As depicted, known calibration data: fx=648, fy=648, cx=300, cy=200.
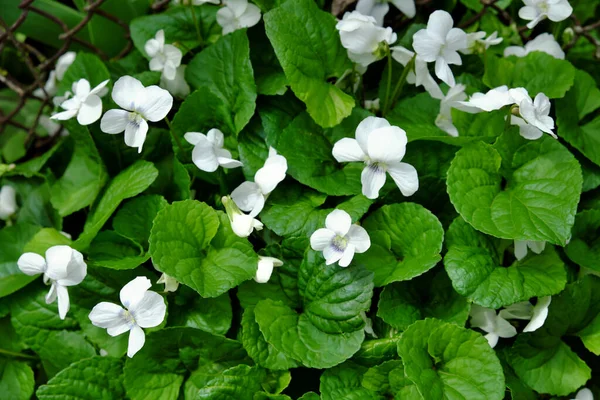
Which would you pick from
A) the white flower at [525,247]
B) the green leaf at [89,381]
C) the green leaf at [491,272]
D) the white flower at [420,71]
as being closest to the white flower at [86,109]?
the green leaf at [89,381]

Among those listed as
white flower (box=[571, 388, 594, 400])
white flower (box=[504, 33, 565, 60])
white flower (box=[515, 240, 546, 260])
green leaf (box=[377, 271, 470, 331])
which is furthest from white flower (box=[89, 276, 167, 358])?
white flower (box=[504, 33, 565, 60])

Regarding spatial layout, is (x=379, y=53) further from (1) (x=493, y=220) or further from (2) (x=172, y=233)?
(2) (x=172, y=233)

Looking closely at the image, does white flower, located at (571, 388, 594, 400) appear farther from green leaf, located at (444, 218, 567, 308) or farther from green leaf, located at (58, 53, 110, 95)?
green leaf, located at (58, 53, 110, 95)

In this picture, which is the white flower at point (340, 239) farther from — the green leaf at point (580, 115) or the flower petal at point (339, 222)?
the green leaf at point (580, 115)

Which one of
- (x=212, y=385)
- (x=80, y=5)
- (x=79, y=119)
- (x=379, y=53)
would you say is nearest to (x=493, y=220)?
(x=379, y=53)

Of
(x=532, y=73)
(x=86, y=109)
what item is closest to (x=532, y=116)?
(x=532, y=73)

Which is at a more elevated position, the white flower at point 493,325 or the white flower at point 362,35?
the white flower at point 362,35
